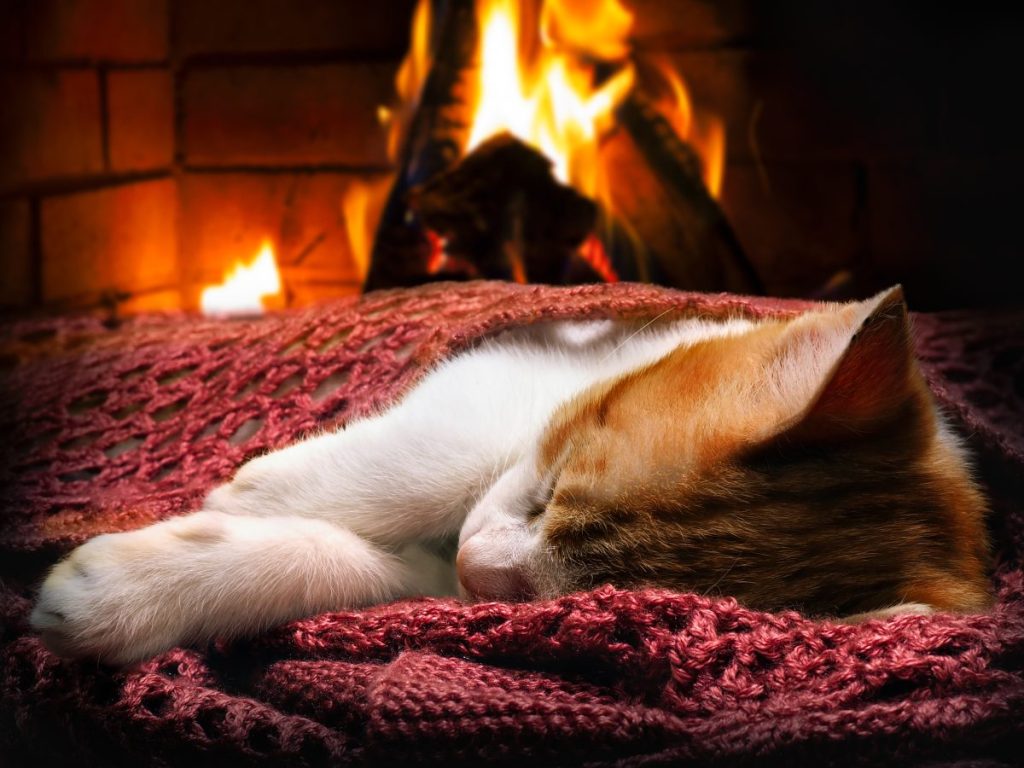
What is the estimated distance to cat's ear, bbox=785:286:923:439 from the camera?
0.65 meters

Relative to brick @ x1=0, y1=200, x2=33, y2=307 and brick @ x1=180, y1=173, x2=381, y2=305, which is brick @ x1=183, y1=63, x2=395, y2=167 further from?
brick @ x1=0, y1=200, x2=33, y2=307

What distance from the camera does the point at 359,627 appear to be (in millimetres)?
709

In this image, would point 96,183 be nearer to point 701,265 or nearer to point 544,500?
point 701,265

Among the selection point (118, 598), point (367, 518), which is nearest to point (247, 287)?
point (367, 518)

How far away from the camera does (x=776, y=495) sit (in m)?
0.71

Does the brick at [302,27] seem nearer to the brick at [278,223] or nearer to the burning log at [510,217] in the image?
the brick at [278,223]

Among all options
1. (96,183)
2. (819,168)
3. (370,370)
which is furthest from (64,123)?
(819,168)

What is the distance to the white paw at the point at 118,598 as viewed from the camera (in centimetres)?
70

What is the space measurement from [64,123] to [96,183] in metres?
0.25

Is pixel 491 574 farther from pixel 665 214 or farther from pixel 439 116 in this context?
pixel 439 116

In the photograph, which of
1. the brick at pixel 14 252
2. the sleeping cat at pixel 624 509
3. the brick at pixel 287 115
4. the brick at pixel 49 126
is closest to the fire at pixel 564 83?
the brick at pixel 287 115

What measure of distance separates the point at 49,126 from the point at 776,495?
96 centimetres

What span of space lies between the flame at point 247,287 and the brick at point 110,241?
0.08 meters

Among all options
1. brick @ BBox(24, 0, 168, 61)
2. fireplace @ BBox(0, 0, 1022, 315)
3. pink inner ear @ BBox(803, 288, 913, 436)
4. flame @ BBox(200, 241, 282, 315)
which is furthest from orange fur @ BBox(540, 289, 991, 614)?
flame @ BBox(200, 241, 282, 315)
